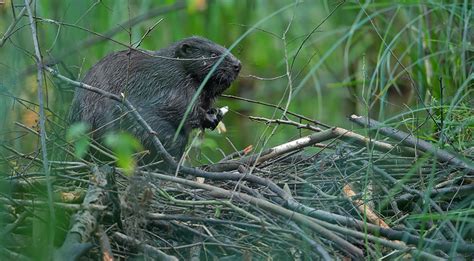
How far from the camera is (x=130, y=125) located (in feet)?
19.6

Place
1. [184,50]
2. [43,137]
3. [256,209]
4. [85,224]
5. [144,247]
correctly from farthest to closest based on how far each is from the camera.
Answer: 1. [184,50]
2. [256,209]
3. [144,247]
4. [85,224]
5. [43,137]

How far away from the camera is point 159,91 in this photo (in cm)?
643

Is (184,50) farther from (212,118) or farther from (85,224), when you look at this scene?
(85,224)

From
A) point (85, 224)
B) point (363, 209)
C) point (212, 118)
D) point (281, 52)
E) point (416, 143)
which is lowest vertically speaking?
point (281, 52)

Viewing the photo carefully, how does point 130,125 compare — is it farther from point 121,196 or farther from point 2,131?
point 2,131

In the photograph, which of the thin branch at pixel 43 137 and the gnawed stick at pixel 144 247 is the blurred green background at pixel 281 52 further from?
the gnawed stick at pixel 144 247

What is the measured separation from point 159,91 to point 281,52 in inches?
126

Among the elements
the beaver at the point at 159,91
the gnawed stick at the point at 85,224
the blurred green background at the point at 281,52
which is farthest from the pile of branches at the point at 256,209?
the beaver at the point at 159,91

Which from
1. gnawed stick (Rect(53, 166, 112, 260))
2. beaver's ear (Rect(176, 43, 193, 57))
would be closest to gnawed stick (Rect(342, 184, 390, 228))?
gnawed stick (Rect(53, 166, 112, 260))

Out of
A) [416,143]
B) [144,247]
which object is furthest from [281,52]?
[144,247]

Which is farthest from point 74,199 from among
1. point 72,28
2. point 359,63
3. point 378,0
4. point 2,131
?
point 359,63

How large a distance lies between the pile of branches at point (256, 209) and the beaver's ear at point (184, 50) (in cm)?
151

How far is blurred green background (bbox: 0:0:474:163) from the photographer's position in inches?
171

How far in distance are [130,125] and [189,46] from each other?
103 cm
